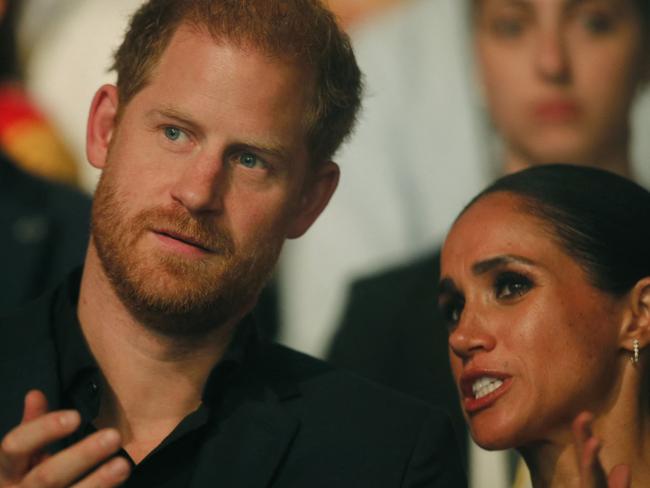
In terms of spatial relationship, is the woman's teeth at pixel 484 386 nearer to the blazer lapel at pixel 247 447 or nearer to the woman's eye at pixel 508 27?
the blazer lapel at pixel 247 447

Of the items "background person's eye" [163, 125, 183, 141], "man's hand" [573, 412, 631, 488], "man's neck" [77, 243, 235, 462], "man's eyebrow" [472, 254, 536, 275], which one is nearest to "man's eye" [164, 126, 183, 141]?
"background person's eye" [163, 125, 183, 141]

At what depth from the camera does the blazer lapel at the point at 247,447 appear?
1.94 m

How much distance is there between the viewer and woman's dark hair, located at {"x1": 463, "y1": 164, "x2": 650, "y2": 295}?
2109 millimetres

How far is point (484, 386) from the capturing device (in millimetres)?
2119

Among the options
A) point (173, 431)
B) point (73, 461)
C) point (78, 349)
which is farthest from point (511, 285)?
point (73, 461)

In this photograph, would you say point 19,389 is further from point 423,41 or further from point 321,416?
point 423,41

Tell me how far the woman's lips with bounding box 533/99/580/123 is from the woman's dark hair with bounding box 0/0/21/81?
1.39 m

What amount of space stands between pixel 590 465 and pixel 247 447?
0.54m

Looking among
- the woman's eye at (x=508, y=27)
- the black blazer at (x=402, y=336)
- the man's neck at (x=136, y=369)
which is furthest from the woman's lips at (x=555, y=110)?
the man's neck at (x=136, y=369)

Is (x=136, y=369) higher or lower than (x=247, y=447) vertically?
higher

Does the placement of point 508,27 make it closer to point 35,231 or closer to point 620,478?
point 35,231

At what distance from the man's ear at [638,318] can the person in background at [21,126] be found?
161cm

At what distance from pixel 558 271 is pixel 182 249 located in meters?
0.63

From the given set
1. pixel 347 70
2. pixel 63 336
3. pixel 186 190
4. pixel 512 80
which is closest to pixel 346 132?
pixel 347 70
